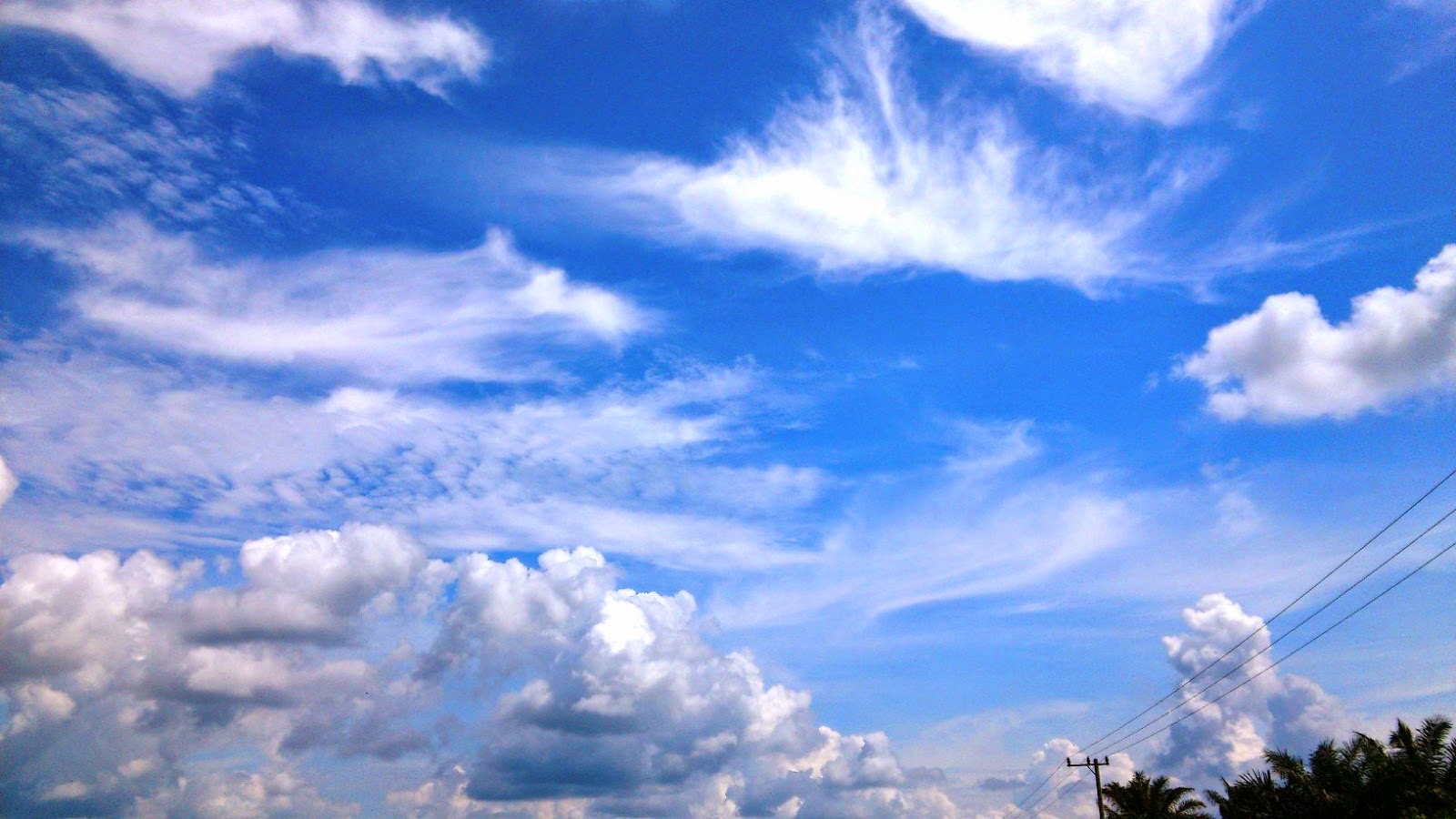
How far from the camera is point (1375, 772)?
61.8 meters

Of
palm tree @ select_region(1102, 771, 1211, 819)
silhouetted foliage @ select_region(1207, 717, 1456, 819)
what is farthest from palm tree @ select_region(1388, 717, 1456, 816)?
palm tree @ select_region(1102, 771, 1211, 819)

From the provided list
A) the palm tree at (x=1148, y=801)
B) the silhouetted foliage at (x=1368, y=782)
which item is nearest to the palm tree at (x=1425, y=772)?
the silhouetted foliage at (x=1368, y=782)

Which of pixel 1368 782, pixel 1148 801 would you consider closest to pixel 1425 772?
pixel 1368 782

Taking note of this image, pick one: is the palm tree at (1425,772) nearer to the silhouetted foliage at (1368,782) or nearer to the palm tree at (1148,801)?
the silhouetted foliage at (1368,782)

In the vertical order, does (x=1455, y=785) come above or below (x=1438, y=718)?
Result: below

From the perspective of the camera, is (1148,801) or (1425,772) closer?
(1425,772)

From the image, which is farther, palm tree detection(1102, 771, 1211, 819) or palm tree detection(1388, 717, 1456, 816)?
palm tree detection(1102, 771, 1211, 819)

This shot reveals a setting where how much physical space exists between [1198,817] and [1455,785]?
35924 millimetres

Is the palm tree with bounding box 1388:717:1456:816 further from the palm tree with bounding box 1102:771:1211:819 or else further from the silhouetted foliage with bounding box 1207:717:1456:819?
the palm tree with bounding box 1102:771:1211:819

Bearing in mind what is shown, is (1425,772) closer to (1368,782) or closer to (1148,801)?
(1368,782)

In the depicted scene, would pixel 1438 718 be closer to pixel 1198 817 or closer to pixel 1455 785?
pixel 1455 785

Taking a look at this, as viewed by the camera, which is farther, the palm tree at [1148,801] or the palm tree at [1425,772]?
the palm tree at [1148,801]

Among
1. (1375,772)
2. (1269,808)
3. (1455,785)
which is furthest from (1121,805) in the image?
(1455,785)

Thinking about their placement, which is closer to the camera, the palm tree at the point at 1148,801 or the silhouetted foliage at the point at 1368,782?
the silhouetted foliage at the point at 1368,782
